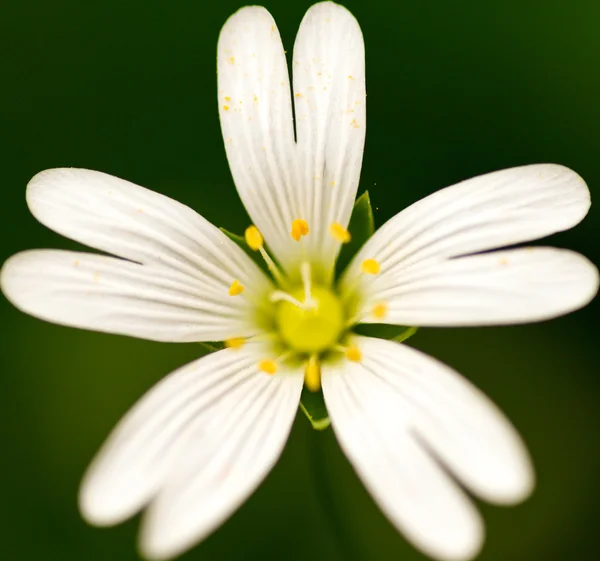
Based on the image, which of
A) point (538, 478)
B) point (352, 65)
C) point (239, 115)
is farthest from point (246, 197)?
point (538, 478)

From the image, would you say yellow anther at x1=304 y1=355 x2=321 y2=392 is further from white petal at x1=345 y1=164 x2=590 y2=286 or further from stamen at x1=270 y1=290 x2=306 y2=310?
white petal at x1=345 y1=164 x2=590 y2=286

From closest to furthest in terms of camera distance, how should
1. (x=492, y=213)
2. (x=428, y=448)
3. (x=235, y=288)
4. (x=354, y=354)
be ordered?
(x=428, y=448)
(x=492, y=213)
(x=354, y=354)
(x=235, y=288)

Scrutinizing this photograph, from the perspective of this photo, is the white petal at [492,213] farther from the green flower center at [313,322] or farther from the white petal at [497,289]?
the green flower center at [313,322]

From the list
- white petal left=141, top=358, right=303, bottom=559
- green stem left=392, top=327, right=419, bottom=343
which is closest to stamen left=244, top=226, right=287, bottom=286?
white petal left=141, top=358, right=303, bottom=559

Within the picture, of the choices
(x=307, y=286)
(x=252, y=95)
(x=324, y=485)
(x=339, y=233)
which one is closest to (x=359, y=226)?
(x=339, y=233)

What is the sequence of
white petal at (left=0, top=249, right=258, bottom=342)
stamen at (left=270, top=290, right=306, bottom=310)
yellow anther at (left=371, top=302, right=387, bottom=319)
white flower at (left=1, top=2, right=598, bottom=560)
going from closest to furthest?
white flower at (left=1, top=2, right=598, bottom=560) < white petal at (left=0, top=249, right=258, bottom=342) < yellow anther at (left=371, top=302, right=387, bottom=319) < stamen at (left=270, top=290, right=306, bottom=310)

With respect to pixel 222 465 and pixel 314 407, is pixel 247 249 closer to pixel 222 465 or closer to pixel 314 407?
pixel 314 407
